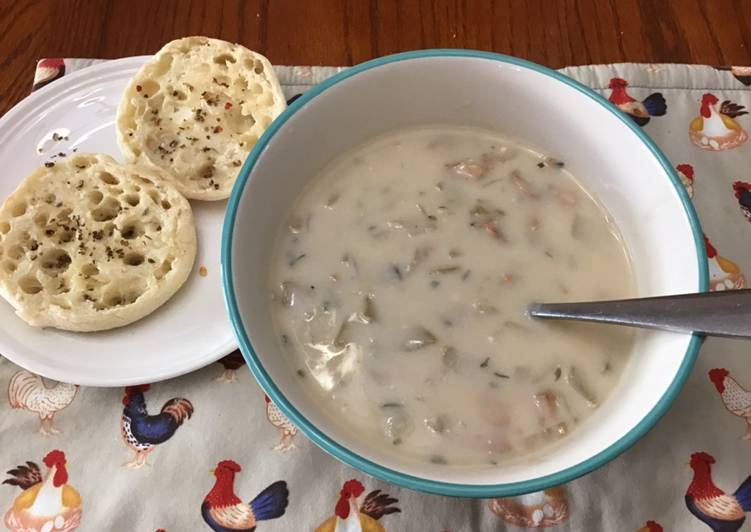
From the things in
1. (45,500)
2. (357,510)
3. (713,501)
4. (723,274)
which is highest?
(723,274)

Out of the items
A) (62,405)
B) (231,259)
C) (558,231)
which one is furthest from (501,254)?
(62,405)

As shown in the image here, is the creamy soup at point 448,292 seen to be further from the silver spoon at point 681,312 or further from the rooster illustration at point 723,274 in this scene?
the rooster illustration at point 723,274

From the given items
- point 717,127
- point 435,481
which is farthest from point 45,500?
point 717,127

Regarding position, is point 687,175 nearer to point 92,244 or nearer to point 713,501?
point 713,501

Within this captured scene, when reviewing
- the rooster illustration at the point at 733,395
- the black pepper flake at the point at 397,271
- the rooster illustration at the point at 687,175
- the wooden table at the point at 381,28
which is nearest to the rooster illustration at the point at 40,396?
the black pepper flake at the point at 397,271

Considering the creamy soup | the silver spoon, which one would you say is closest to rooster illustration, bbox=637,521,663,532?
the creamy soup
